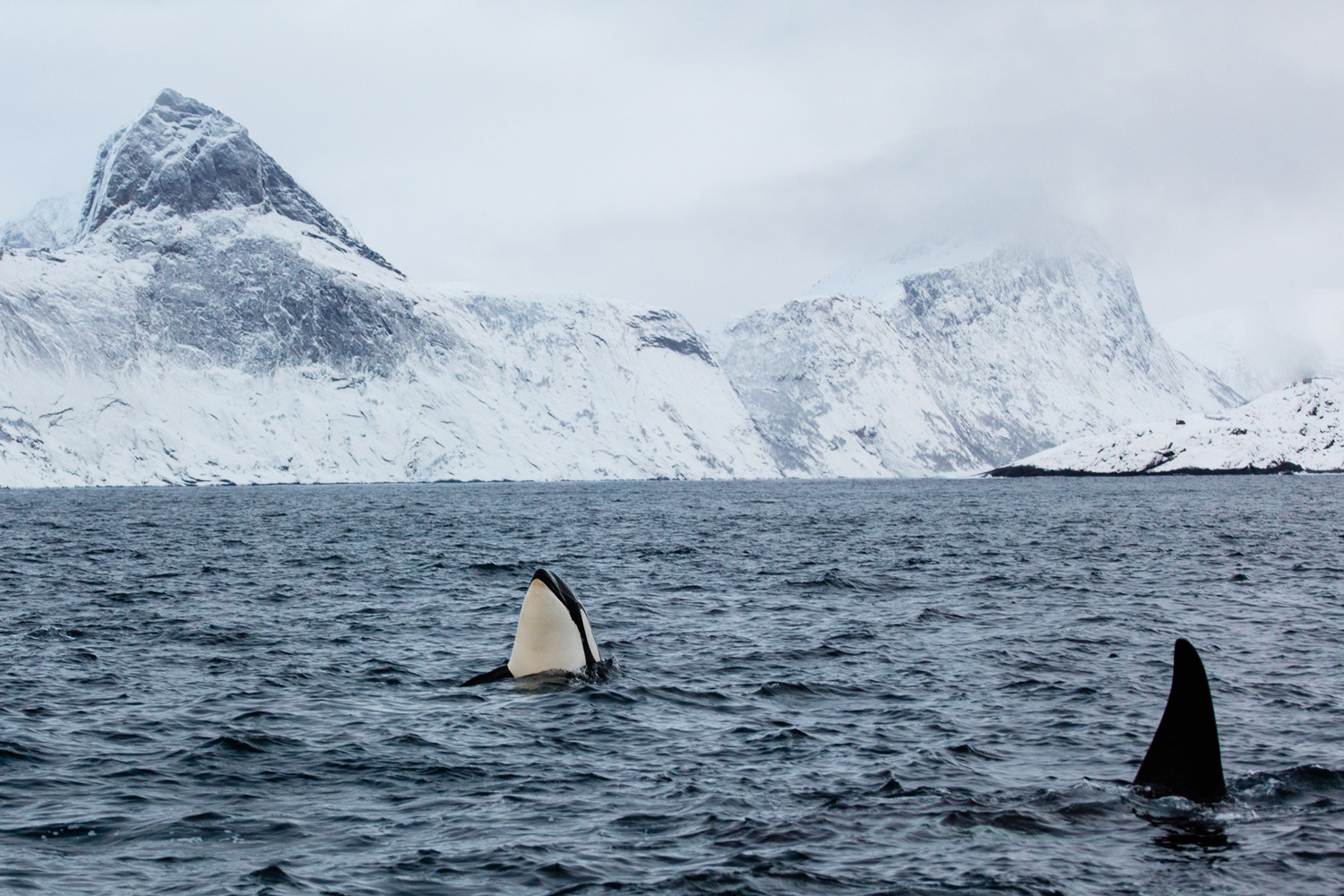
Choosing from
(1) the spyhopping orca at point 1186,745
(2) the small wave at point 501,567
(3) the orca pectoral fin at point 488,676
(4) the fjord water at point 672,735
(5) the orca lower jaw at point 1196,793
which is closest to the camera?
(4) the fjord water at point 672,735

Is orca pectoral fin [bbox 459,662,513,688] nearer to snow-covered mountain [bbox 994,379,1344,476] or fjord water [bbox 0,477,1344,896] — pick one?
fjord water [bbox 0,477,1344,896]

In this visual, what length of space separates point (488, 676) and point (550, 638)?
4.20 ft

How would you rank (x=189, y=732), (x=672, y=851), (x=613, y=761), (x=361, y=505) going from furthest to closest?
1. (x=361, y=505)
2. (x=189, y=732)
3. (x=613, y=761)
4. (x=672, y=851)

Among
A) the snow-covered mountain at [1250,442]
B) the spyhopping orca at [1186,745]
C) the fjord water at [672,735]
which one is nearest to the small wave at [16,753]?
the fjord water at [672,735]

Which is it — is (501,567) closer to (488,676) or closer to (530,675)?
(530,675)

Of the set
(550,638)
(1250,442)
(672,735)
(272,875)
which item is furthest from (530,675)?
(1250,442)

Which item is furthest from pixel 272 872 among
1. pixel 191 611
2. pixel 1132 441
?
pixel 1132 441

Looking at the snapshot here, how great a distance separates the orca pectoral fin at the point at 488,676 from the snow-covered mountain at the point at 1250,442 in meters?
183

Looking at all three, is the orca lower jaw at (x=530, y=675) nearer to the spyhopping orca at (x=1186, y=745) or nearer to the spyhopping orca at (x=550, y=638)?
the spyhopping orca at (x=550, y=638)

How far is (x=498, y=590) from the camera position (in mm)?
33375

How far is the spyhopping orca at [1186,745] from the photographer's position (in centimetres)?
1160

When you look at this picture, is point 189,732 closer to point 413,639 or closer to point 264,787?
point 264,787

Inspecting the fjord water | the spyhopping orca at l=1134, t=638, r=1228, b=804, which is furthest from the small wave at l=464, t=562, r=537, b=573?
the spyhopping orca at l=1134, t=638, r=1228, b=804

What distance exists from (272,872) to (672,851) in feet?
12.2
